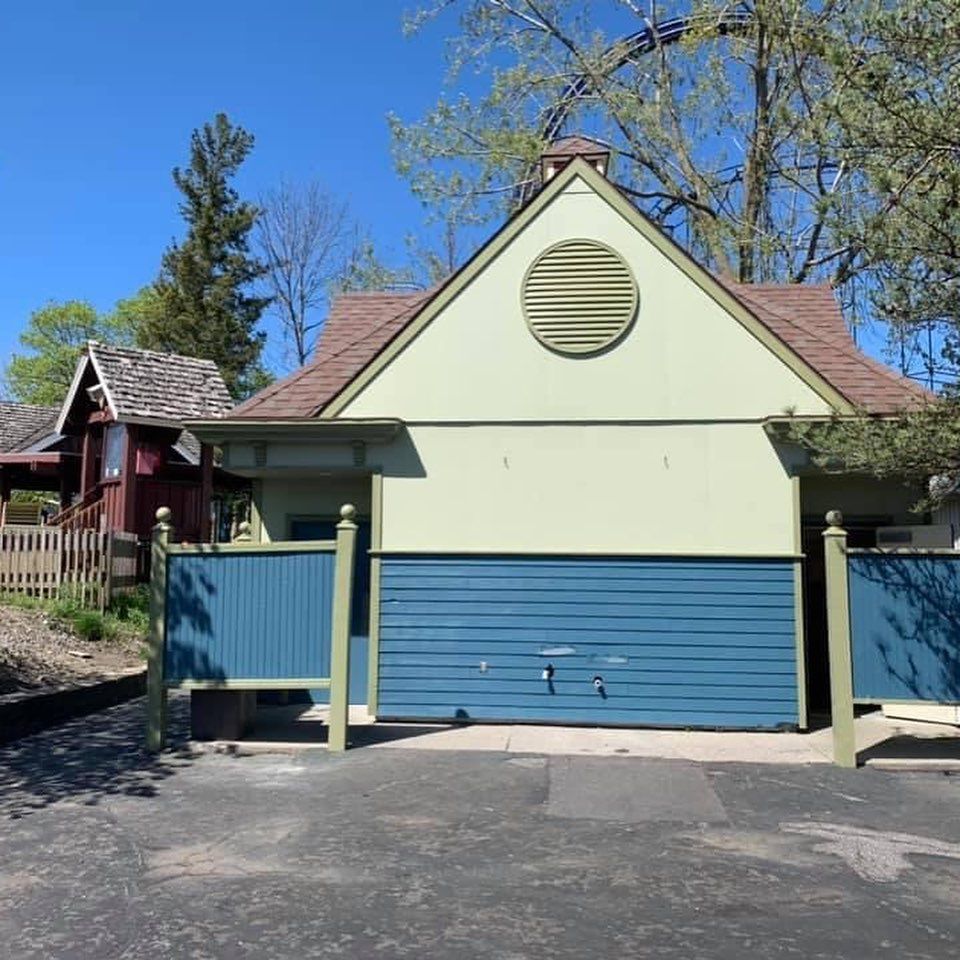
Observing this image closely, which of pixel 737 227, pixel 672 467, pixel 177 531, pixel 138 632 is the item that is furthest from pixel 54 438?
pixel 672 467

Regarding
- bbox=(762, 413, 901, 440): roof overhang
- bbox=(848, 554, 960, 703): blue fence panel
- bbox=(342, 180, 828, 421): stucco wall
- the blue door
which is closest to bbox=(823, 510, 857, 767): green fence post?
bbox=(848, 554, 960, 703): blue fence panel

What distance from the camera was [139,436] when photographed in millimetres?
20188

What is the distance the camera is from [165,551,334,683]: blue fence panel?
9062mm

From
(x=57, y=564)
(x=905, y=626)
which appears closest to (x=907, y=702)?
(x=905, y=626)

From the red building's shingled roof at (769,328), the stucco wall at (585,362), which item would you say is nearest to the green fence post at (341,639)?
the stucco wall at (585,362)

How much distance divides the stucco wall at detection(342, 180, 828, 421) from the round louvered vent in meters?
0.12

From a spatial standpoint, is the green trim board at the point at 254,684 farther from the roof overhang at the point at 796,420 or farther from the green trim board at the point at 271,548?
the roof overhang at the point at 796,420

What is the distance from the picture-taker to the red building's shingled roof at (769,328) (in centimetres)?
1128

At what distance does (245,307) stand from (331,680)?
30687 millimetres

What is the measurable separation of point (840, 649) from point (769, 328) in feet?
13.0

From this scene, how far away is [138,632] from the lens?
15102 mm

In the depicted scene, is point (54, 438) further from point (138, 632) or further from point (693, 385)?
point (693, 385)

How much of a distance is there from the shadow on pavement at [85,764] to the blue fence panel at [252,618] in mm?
887

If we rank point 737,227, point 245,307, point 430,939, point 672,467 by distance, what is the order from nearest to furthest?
point 430,939 < point 672,467 < point 737,227 < point 245,307
